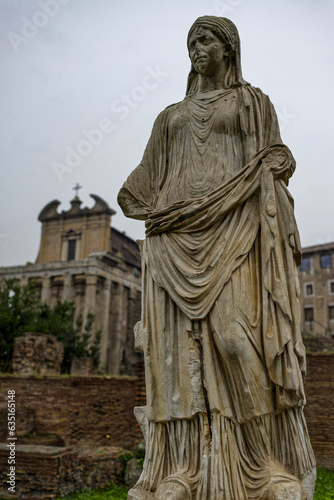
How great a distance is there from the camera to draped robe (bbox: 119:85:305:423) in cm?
309

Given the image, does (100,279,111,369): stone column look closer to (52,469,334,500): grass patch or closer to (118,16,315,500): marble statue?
(52,469,334,500): grass patch

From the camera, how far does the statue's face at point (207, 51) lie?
148 inches

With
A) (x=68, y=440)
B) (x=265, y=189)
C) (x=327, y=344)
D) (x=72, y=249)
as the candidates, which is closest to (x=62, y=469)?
(x=68, y=440)

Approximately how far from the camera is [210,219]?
3.34 m

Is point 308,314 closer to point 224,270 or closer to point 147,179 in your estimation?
point 147,179

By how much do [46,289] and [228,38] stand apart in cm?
3879

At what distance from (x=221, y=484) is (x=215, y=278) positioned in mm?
1154

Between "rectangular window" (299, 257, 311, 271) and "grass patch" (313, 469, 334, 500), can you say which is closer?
"grass patch" (313, 469, 334, 500)

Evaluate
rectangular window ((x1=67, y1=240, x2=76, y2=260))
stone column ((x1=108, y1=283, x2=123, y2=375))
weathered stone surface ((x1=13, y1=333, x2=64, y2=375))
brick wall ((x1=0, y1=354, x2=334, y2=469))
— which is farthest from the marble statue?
rectangular window ((x1=67, y1=240, x2=76, y2=260))

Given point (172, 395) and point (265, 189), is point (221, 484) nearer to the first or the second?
point (172, 395)

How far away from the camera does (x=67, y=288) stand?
3997cm

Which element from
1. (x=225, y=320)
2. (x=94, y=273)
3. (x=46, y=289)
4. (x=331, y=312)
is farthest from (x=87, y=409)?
(x=331, y=312)

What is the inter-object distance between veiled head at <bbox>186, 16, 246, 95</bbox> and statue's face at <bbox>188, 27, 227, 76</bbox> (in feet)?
0.09

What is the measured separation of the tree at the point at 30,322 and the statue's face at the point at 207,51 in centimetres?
2360
